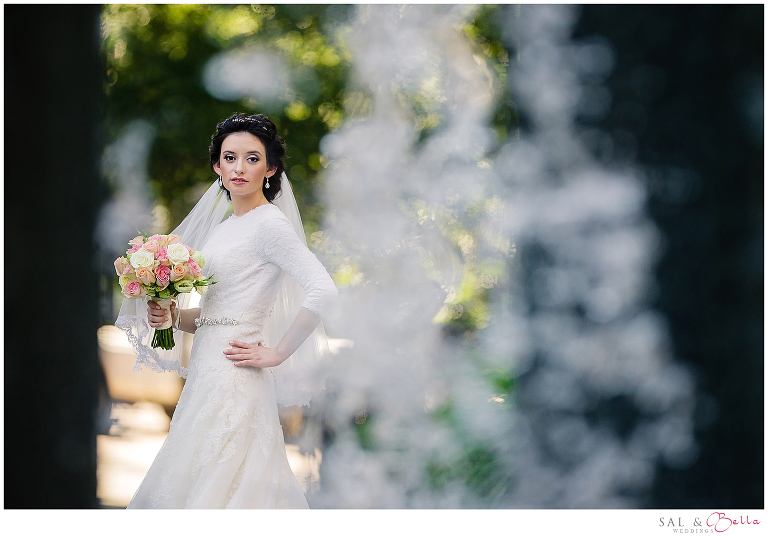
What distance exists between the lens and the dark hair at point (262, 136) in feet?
6.18

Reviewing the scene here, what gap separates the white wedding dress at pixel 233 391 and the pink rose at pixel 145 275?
0.18 metres

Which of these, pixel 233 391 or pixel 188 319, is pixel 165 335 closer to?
pixel 188 319

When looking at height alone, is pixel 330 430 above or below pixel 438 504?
above

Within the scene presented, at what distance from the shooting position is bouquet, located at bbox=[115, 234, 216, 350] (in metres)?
1.68

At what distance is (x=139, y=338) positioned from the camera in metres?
1.96

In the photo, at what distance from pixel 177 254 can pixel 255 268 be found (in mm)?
254

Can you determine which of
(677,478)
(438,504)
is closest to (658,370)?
(677,478)

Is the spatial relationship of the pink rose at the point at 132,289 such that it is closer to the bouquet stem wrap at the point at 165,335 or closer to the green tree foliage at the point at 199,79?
the bouquet stem wrap at the point at 165,335

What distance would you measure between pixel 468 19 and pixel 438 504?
230cm
